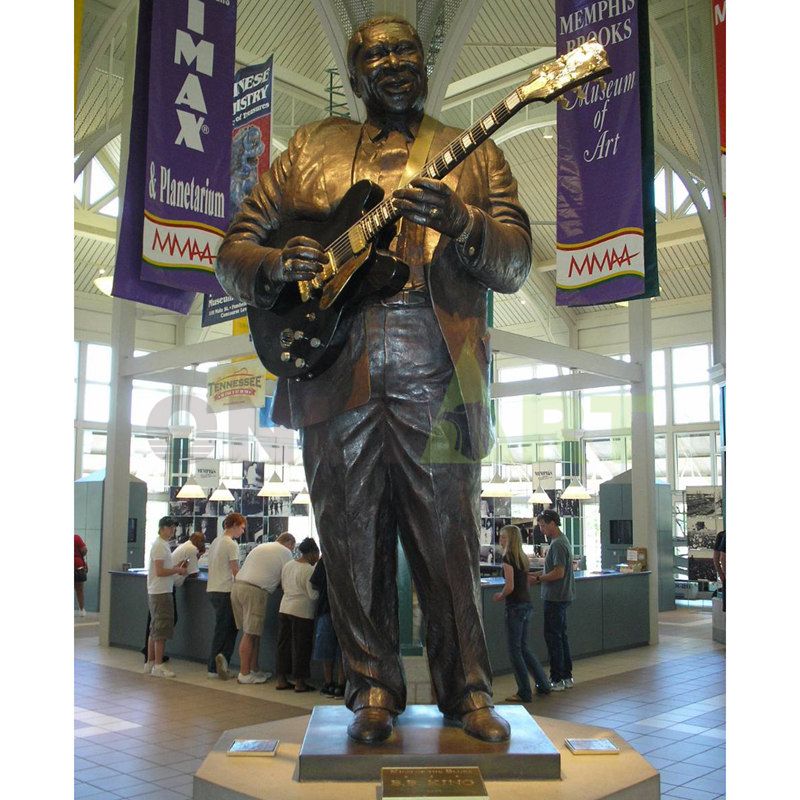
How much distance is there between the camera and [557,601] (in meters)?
9.70

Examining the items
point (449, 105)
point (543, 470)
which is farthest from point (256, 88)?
point (543, 470)

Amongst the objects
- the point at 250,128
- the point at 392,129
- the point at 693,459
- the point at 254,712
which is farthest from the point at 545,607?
the point at 693,459

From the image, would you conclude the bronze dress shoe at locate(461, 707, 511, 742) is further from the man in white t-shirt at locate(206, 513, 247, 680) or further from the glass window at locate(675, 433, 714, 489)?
the glass window at locate(675, 433, 714, 489)

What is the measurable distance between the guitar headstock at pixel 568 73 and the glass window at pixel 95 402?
25685 millimetres

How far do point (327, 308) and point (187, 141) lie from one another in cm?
554

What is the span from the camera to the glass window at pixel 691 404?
85.5 ft

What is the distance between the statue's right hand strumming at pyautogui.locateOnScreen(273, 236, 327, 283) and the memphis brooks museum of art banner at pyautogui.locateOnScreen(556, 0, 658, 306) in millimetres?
5785

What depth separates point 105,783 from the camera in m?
6.05

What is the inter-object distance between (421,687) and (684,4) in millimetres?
11949

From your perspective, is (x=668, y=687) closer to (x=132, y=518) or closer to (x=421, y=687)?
(x=421, y=687)

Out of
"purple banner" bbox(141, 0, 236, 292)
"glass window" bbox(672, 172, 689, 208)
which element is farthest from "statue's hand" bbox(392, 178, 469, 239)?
"glass window" bbox(672, 172, 689, 208)

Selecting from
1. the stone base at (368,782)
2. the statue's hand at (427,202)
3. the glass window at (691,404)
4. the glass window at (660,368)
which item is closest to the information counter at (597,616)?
the stone base at (368,782)

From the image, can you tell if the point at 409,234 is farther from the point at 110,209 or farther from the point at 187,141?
the point at 110,209

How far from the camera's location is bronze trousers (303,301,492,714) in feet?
8.14
